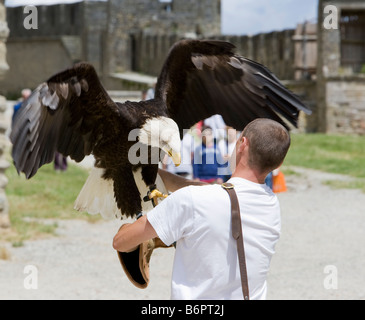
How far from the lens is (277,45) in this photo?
3033 centimetres

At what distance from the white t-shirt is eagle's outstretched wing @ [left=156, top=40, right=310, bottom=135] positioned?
3.62 feet

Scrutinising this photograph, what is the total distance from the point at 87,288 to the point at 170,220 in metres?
4.58

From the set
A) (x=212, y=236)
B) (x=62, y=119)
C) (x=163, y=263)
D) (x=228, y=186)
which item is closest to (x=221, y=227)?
(x=212, y=236)

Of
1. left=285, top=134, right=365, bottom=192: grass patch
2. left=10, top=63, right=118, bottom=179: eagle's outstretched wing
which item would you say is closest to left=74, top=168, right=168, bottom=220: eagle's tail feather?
left=10, top=63, right=118, bottom=179: eagle's outstretched wing

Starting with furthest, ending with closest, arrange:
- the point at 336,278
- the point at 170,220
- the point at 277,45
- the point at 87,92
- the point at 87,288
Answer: the point at 277,45, the point at 336,278, the point at 87,288, the point at 87,92, the point at 170,220

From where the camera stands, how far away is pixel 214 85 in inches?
173

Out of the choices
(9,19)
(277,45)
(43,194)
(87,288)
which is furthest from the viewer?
(9,19)

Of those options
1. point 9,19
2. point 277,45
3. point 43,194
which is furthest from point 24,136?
point 9,19

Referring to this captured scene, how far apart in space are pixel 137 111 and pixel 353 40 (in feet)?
80.8

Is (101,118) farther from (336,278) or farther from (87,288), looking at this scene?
(336,278)

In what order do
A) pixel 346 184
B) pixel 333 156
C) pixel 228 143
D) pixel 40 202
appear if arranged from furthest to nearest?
1. pixel 333 156
2. pixel 346 184
3. pixel 40 202
4. pixel 228 143

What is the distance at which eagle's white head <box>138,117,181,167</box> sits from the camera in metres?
3.74

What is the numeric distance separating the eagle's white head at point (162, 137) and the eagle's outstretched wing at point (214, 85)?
0.43m

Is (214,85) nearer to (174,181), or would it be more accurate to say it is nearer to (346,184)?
(174,181)
